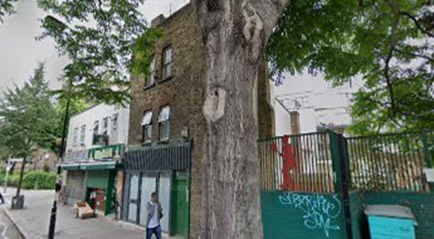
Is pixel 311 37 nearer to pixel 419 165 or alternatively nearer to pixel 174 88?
pixel 419 165

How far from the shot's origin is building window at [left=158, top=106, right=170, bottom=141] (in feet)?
38.4

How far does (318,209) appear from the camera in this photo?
6473 millimetres

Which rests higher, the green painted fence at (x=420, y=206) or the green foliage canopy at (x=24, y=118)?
the green foliage canopy at (x=24, y=118)

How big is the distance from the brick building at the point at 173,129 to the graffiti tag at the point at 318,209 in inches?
136

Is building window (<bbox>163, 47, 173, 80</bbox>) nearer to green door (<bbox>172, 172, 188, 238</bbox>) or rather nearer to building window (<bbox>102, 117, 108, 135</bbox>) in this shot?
green door (<bbox>172, 172, 188, 238</bbox>)

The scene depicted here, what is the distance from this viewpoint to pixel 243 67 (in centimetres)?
298

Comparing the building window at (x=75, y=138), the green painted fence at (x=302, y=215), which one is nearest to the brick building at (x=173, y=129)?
the green painted fence at (x=302, y=215)

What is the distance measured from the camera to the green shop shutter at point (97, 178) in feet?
49.7

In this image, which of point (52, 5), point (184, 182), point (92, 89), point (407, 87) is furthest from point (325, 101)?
point (52, 5)

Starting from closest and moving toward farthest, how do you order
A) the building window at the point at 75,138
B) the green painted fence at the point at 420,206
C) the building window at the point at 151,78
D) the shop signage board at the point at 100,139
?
1. the green painted fence at the point at 420,206
2. the building window at the point at 151,78
3. the shop signage board at the point at 100,139
4. the building window at the point at 75,138

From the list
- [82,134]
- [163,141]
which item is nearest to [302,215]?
[163,141]

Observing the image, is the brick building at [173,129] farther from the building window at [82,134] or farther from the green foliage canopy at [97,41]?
the building window at [82,134]

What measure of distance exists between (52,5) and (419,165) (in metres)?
9.98

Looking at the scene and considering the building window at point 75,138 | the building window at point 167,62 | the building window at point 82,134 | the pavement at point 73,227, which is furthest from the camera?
the building window at point 75,138
